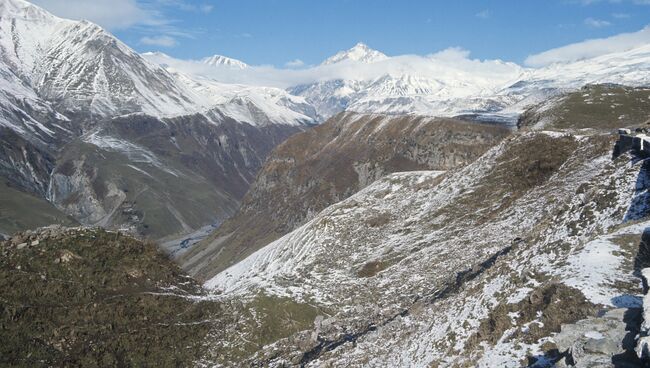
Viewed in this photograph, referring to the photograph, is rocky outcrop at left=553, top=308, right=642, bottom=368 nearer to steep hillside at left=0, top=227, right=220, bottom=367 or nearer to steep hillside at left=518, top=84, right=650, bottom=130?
steep hillside at left=0, top=227, right=220, bottom=367

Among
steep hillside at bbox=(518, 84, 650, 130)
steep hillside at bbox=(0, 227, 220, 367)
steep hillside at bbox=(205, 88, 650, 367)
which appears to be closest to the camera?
steep hillside at bbox=(205, 88, 650, 367)

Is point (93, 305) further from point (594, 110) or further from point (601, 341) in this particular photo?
point (594, 110)

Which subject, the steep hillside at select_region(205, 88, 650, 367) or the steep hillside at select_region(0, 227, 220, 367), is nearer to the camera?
the steep hillside at select_region(205, 88, 650, 367)

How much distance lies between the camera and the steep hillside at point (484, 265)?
63.7ft

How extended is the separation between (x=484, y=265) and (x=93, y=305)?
23.6 m

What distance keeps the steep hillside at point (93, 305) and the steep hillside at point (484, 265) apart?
11.7ft

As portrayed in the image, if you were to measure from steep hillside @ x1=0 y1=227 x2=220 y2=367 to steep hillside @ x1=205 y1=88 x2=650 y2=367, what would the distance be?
357 centimetres

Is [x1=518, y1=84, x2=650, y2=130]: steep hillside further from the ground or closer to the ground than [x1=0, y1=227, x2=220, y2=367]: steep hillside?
further from the ground

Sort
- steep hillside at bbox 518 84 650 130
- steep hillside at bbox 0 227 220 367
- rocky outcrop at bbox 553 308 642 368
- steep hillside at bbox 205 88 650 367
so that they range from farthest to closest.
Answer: steep hillside at bbox 518 84 650 130
steep hillside at bbox 0 227 220 367
steep hillside at bbox 205 88 650 367
rocky outcrop at bbox 553 308 642 368

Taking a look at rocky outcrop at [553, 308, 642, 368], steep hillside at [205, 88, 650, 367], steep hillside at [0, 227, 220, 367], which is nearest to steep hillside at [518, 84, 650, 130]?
steep hillside at [205, 88, 650, 367]

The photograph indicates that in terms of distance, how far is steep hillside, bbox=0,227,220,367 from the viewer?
1113 inches

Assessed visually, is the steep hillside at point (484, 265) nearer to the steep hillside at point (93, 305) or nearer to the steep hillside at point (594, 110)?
the steep hillside at point (93, 305)

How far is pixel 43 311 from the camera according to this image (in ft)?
97.4

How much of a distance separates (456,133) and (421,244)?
5962 inches
